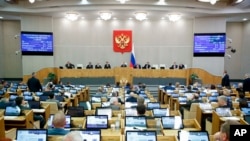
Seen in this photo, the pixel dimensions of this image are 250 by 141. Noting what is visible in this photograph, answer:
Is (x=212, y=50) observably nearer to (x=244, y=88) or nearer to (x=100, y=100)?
(x=244, y=88)

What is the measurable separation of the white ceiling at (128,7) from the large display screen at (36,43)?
1489 millimetres

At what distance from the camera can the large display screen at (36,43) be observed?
683 inches

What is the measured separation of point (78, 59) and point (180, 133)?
16105 mm

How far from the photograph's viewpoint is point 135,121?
199 inches

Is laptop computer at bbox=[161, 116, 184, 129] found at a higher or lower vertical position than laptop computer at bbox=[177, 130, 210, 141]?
lower

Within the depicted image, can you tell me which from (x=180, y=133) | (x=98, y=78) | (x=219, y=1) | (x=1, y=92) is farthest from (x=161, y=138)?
(x=219, y=1)

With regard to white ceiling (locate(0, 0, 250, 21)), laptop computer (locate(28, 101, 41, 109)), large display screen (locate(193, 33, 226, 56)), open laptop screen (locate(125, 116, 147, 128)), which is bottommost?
laptop computer (locate(28, 101, 41, 109))

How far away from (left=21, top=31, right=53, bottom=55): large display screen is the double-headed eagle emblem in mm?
4649

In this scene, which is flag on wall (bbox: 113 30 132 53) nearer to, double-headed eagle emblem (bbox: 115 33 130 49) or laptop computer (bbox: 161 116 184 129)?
double-headed eagle emblem (bbox: 115 33 130 49)

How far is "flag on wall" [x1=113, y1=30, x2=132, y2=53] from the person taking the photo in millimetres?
18000

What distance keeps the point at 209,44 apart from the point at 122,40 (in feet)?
20.0

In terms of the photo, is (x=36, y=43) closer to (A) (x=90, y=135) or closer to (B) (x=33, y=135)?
(B) (x=33, y=135)

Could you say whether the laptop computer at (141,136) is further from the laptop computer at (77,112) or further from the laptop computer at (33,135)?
the laptop computer at (77,112)

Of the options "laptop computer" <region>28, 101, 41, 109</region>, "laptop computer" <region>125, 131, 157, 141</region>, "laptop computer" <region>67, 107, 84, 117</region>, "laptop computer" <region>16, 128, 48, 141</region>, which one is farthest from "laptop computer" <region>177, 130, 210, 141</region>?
"laptop computer" <region>28, 101, 41, 109</region>
